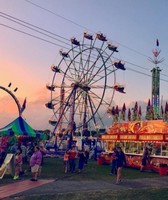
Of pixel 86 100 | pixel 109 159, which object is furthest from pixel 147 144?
pixel 86 100

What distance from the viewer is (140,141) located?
26.5m

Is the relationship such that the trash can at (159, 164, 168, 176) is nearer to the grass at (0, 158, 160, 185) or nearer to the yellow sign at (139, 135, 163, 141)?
the grass at (0, 158, 160, 185)

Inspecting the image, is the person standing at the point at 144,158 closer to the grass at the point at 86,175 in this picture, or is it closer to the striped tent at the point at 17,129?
the grass at the point at 86,175

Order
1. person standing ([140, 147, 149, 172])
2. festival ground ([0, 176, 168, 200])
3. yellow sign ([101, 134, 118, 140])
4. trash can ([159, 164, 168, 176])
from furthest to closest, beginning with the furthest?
yellow sign ([101, 134, 118, 140]) → person standing ([140, 147, 149, 172]) → trash can ([159, 164, 168, 176]) → festival ground ([0, 176, 168, 200])

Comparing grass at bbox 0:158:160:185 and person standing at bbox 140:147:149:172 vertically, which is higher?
person standing at bbox 140:147:149:172

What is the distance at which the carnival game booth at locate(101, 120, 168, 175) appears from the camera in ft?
78.4

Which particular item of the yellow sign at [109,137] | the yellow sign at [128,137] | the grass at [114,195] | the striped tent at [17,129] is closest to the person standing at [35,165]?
the grass at [114,195]

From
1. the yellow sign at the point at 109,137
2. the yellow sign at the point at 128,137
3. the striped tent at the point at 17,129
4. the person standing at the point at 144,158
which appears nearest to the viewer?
the person standing at the point at 144,158

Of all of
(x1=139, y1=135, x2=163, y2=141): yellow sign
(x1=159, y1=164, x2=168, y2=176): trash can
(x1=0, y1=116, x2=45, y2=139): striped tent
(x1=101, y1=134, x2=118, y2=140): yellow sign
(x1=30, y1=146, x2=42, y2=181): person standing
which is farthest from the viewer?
(x1=101, y1=134, x2=118, y2=140): yellow sign

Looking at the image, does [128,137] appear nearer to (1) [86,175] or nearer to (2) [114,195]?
(1) [86,175]

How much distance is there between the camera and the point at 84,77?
4231cm

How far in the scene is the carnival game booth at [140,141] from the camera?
2391 cm

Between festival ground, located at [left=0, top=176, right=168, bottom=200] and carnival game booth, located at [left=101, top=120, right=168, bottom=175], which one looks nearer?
festival ground, located at [left=0, top=176, right=168, bottom=200]

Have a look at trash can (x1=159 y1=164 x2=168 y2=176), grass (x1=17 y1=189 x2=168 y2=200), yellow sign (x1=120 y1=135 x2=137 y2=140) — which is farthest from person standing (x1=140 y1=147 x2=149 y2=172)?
grass (x1=17 y1=189 x2=168 y2=200)
